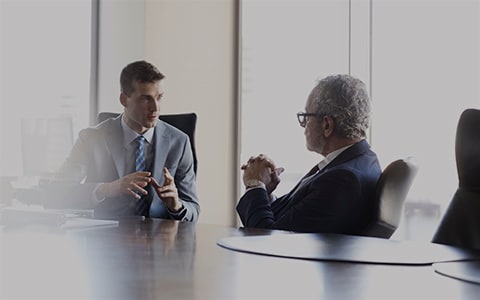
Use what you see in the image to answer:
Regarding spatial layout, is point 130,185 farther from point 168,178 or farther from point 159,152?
point 159,152

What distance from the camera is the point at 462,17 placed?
13.0 feet

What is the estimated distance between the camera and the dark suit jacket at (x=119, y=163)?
310 centimetres

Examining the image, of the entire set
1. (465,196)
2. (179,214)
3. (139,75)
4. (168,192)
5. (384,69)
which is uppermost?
(384,69)

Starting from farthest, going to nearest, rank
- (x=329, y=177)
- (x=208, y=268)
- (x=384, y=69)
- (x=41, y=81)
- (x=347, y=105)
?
(x=41, y=81) → (x=384, y=69) → (x=347, y=105) → (x=329, y=177) → (x=208, y=268)

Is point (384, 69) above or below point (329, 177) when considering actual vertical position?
above

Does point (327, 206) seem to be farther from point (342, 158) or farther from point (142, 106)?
point (142, 106)

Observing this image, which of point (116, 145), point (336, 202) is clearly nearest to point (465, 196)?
point (336, 202)

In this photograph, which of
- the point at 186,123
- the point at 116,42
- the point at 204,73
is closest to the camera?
the point at 186,123

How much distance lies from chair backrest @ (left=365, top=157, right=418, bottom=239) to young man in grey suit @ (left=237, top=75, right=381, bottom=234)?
0.04 metres

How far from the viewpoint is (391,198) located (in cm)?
215

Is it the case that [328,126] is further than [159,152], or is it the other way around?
[159,152]

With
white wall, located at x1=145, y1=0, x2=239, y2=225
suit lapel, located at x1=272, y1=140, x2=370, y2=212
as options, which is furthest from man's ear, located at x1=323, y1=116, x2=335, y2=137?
white wall, located at x1=145, y1=0, x2=239, y2=225

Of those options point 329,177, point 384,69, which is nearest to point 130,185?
point 329,177

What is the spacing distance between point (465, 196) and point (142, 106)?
1.95 m
